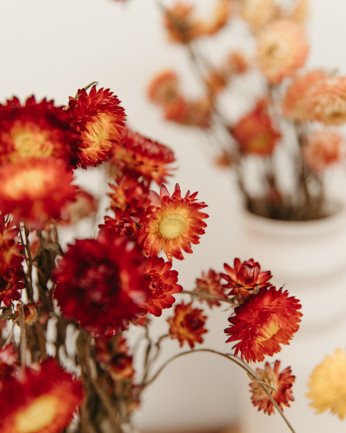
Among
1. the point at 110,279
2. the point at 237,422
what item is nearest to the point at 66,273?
the point at 110,279

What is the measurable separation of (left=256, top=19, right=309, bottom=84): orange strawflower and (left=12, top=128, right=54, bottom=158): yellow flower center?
0.35 m

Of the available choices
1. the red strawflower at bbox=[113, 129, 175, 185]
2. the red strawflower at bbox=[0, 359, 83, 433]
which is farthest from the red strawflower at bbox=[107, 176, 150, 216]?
the red strawflower at bbox=[0, 359, 83, 433]

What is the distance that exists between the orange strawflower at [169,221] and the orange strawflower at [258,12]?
1.19 ft

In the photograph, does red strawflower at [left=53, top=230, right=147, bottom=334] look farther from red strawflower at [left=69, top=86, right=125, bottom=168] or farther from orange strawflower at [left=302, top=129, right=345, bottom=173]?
orange strawflower at [left=302, top=129, right=345, bottom=173]

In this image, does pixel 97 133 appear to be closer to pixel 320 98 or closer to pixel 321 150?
pixel 320 98

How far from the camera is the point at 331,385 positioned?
357 mm

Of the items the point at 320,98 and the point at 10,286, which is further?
the point at 320,98

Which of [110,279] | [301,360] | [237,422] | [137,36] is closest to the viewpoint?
[110,279]

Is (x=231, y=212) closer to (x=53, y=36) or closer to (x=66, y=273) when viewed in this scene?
(x=53, y=36)

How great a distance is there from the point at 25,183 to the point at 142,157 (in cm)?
15

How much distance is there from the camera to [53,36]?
2.29ft

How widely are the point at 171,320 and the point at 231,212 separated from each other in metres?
0.48

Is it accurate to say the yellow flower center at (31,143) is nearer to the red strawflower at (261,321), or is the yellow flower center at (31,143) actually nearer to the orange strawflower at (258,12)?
the red strawflower at (261,321)

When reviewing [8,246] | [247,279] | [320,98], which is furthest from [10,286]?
[320,98]
